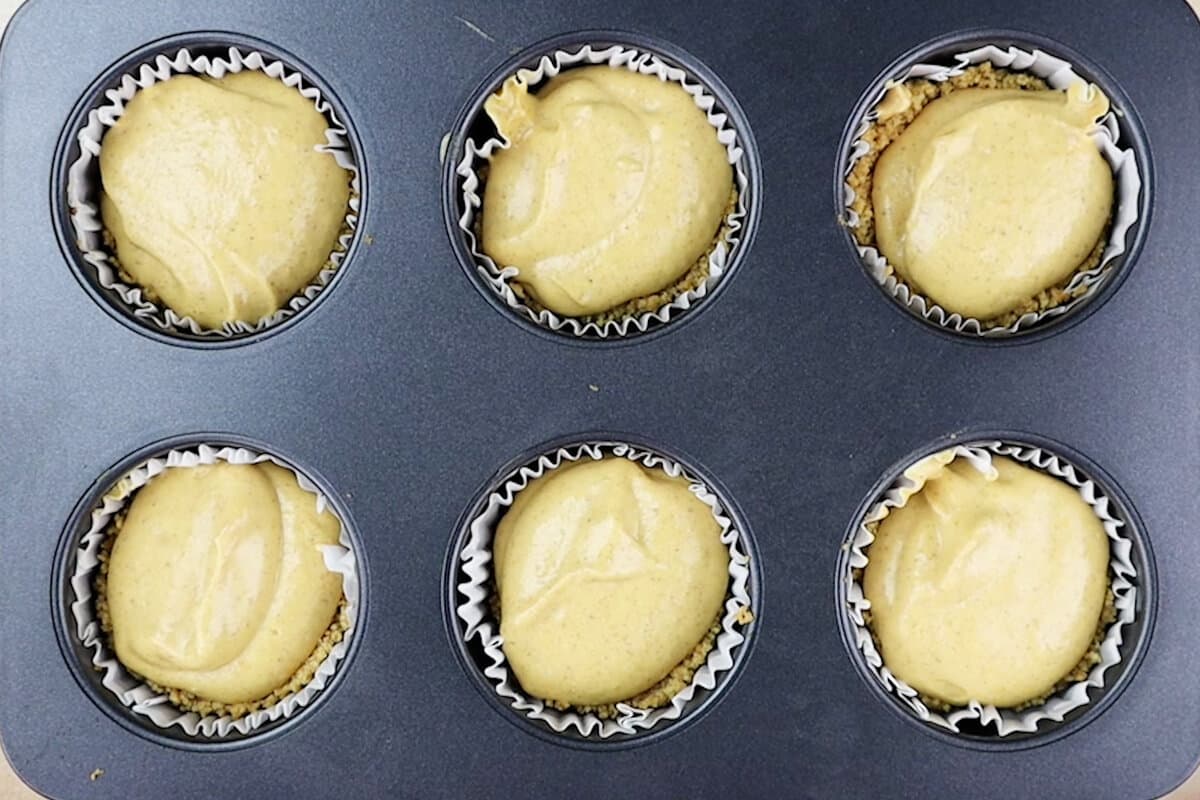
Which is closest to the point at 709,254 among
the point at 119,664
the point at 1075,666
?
the point at 1075,666

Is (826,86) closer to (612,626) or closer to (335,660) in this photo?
(612,626)

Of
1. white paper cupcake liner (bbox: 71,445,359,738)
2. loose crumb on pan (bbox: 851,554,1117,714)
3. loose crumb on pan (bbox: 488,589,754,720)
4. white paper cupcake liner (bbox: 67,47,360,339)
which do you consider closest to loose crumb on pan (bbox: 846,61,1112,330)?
loose crumb on pan (bbox: 851,554,1117,714)

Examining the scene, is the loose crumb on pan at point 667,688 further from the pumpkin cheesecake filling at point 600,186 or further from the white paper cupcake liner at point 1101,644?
the pumpkin cheesecake filling at point 600,186

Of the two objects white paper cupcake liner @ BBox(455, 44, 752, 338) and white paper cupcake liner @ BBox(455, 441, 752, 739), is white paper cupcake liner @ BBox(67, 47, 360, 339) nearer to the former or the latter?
white paper cupcake liner @ BBox(455, 44, 752, 338)

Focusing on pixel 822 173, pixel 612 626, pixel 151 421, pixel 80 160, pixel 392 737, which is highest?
pixel 822 173

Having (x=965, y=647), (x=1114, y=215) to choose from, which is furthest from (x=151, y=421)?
(x=1114, y=215)

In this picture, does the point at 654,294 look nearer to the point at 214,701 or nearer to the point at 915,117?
the point at 915,117
